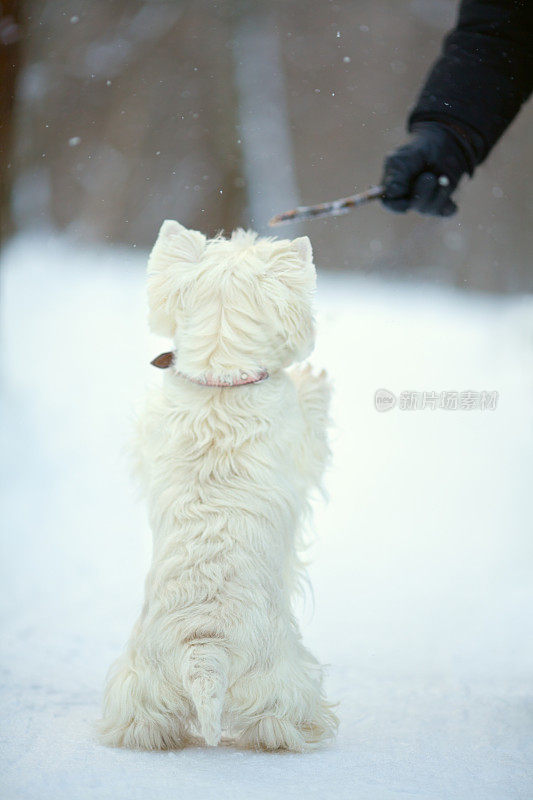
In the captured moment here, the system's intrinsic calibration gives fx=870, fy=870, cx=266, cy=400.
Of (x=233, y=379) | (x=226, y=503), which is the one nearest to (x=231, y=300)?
(x=233, y=379)

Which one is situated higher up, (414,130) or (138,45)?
(138,45)

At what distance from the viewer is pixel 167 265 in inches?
54.0

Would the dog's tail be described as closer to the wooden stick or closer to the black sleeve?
the wooden stick

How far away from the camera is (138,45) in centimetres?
184

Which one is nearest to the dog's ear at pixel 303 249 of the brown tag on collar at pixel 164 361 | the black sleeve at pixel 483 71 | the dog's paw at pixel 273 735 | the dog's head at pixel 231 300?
the dog's head at pixel 231 300

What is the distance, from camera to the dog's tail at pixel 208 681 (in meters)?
1.16

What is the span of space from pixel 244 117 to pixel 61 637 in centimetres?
117

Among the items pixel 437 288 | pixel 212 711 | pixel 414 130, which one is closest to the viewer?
pixel 212 711

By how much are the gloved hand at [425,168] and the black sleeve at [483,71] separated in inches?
1.2

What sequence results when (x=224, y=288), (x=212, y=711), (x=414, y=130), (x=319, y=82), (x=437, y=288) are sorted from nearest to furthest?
(x=212, y=711) < (x=224, y=288) < (x=414, y=130) < (x=319, y=82) < (x=437, y=288)

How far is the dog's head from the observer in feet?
4.31

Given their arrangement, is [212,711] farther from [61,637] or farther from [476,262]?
[476,262]

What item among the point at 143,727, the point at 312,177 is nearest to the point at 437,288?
the point at 312,177

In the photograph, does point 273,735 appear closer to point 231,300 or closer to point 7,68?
point 231,300
